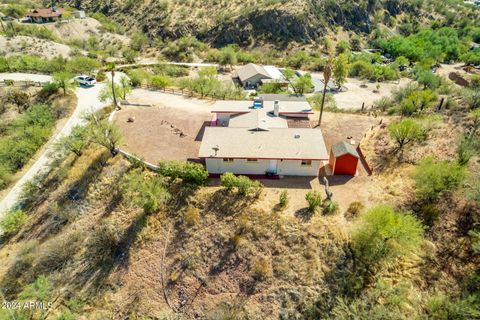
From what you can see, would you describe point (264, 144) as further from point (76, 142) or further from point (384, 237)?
point (76, 142)

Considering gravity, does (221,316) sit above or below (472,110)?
below

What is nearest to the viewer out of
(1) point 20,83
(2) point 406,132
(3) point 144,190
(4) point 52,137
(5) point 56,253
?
(5) point 56,253

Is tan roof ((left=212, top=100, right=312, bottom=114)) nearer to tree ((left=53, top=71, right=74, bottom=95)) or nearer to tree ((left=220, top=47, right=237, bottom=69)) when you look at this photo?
tree ((left=53, top=71, right=74, bottom=95))

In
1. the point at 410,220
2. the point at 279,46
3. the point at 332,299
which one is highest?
the point at 410,220

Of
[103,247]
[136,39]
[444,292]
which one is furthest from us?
[136,39]

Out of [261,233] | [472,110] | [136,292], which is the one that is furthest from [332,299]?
[472,110]

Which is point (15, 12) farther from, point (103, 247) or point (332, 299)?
point (332, 299)

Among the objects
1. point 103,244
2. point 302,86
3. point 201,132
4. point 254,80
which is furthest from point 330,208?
point 254,80
